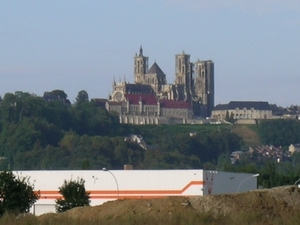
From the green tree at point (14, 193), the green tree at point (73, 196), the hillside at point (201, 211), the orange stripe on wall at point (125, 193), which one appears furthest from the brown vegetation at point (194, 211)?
the orange stripe on wall at point (125, 193)

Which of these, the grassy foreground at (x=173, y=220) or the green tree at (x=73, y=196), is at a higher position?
the green tree at (x=73, y=196)

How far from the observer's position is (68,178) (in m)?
60.8

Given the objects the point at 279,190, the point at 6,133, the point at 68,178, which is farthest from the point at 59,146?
the point at 279,190

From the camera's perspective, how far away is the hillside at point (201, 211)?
98.0 ft

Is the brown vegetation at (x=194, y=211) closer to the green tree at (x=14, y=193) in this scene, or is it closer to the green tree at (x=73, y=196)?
the green tree at (x=14, y=193)

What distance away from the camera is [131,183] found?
60000 millimetres

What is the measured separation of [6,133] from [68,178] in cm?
12807

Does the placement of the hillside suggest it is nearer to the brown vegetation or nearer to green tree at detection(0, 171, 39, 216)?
the brown vegetation

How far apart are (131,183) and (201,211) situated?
2712 centimetres

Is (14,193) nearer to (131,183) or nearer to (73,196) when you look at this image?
(73,196)

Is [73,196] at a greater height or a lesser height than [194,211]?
greater

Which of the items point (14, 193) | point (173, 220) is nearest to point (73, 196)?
point (14, 193)

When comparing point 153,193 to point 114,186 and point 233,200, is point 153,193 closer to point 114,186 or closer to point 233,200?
point 114,186

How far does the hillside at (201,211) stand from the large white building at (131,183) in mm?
21565
